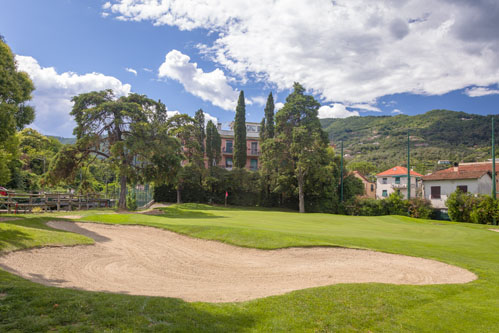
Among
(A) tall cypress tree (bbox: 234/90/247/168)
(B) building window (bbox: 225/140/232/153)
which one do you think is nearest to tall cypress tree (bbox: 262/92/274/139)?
(A) tall cypress tree (bbox: 234/90/247/168)

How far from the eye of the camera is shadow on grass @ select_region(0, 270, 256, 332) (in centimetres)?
485

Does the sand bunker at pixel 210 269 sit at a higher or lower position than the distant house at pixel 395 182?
→ lower

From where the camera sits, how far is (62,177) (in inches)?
1324

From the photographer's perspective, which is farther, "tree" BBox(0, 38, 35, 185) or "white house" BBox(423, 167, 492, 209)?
"white house" BBox(423, 167, 492, 209)

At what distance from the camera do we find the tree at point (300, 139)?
44.8m

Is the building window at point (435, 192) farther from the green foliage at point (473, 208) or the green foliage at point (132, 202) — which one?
the green foliage at point (132, 202)

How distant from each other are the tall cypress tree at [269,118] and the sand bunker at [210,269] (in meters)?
41.4

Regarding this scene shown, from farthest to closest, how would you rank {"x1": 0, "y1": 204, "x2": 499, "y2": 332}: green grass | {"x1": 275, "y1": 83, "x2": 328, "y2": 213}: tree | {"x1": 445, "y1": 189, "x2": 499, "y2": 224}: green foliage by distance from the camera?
{"x1": 275, "y1": 83, "x2": 328, "y2": 213}: tree → {"x1": 445, "y1": 189, "x2": 499, "y2": 224}: green foliage → {"x1": 0, "y1": 204, "x2": 499, "y2": 332}: green grass

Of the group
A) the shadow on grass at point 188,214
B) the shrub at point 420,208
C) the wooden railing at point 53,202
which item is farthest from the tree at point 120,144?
the shrub at point 420,208

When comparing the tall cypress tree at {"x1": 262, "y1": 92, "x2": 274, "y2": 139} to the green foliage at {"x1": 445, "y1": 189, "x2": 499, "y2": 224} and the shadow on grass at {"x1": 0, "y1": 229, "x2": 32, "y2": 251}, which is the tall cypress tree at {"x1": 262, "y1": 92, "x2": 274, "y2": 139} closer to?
the green foliage at {"x1": 445, "y1": 189, "x2": 499, "y2": 224}

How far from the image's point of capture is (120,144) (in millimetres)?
31531

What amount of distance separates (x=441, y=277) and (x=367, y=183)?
75601mm

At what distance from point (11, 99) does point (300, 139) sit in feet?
111

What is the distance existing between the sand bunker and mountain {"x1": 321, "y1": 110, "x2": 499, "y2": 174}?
8457 cm
